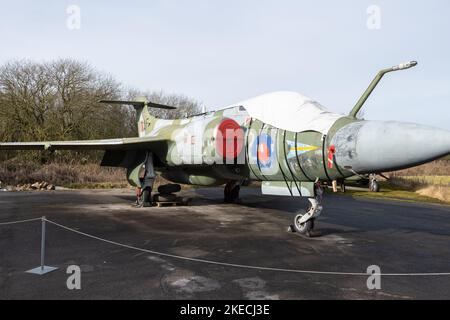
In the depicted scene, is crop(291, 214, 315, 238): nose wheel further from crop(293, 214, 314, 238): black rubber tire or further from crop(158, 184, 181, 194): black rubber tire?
crop(158, 184, 181, 194): black rubber tire

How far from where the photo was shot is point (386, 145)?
577 cm

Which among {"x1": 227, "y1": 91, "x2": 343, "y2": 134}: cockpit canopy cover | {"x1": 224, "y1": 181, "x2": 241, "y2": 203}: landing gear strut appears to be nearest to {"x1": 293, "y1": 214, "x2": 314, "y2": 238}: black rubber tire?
{"x1": 227, "y1": 91, "x2": 343, "y2": 134}: cockpit canopy cover

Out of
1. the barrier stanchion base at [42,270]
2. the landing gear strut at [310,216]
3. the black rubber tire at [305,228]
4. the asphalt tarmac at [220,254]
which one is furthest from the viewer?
the black rubber tire at [305,228]

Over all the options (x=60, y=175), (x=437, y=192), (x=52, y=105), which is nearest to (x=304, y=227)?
(x=437, y=192)

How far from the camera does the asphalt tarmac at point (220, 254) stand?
4508mm

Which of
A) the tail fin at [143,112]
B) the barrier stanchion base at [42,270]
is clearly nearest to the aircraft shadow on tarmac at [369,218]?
the barrier stanchion base at [42,270]

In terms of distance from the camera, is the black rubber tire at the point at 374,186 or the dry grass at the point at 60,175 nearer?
the black rubber tire at the point at 374,186

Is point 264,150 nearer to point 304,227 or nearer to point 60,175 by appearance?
point 304,227

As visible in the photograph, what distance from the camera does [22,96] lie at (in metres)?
29.7

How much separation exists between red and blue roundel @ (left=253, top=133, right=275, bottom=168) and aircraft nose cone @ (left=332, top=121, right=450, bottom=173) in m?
1.96

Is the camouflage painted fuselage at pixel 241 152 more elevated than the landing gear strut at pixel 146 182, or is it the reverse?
the camouflage painted fuselage at pixel 241 152

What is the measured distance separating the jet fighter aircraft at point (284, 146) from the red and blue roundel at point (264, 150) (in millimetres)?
21

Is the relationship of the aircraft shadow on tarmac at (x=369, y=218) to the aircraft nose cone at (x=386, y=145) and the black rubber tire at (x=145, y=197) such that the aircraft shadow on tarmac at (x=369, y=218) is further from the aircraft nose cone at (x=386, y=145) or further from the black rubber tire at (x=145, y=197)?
the aircraft nose cone at (x=386, y=145)
